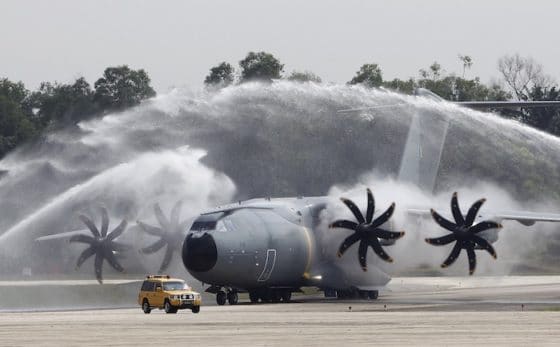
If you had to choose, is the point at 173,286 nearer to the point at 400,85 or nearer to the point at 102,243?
the point at 102,243

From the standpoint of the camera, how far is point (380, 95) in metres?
59.9

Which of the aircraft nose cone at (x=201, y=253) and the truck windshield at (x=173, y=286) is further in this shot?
the aircraft nose cone at (x=201, y=253)

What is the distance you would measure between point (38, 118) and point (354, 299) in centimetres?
6887

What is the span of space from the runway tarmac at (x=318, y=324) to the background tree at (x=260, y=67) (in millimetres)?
49882

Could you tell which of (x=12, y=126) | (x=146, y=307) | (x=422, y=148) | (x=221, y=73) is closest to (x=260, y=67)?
(x=221, y=73)

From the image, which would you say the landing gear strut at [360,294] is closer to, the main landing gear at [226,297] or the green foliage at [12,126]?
the main landing gear at [226,297]

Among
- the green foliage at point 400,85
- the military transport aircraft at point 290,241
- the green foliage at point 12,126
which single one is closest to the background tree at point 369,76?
the green foliage at point 400,85

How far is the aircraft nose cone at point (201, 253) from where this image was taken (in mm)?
48844

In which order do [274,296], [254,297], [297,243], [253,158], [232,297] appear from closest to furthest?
1. [232,297]
2. [297,243]
3. [254,297]
4. [274,296]
5. [253,158]

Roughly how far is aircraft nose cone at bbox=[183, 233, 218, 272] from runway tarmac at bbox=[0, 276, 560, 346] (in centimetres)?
171

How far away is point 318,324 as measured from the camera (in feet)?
120

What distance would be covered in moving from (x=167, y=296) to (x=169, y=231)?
1107 cm

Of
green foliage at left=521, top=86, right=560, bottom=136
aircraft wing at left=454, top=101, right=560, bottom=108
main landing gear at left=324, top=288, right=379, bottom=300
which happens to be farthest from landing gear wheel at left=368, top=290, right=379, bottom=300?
green foliage at left=521, top=86, right=560, bottom=136

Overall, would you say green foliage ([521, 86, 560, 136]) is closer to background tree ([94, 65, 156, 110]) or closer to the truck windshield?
→ background tree ([94, 65, 156, 110])
